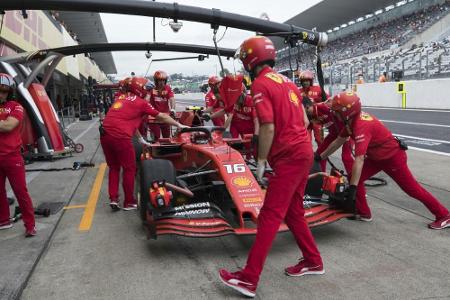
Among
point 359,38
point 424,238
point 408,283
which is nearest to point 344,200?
point 424,238

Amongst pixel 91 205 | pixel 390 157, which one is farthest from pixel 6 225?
pixel 390 157

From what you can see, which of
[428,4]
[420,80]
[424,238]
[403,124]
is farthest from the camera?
[428,4]

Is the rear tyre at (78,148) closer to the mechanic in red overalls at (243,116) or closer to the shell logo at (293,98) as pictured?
the mechanic in red overalls at (243,116)

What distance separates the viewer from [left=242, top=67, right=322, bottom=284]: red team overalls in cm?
336

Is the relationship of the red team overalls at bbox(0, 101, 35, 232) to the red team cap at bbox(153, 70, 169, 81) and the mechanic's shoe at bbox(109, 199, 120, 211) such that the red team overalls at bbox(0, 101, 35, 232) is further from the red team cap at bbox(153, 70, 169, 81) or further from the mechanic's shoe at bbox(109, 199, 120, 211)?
the red team cap at bbox(153, 70, 169, 81)

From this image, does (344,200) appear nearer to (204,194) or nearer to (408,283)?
(408,283)

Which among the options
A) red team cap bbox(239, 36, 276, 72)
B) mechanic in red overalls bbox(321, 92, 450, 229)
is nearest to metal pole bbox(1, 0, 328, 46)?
mechanic in red overalls bbox(321, 92, 450, 229)

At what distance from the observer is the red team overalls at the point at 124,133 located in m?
5.91

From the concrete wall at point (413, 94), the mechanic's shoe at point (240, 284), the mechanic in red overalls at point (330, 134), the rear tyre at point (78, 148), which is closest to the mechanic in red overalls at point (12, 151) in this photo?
the mechanic's shoe at point (240, 284)

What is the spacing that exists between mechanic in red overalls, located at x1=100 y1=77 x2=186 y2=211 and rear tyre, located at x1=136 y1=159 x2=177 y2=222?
3.91 ft

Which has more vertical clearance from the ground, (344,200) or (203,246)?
(344,200)

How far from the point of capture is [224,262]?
4051 mm

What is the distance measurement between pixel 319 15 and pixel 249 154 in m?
39.9

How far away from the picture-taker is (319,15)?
43438 millimetres
